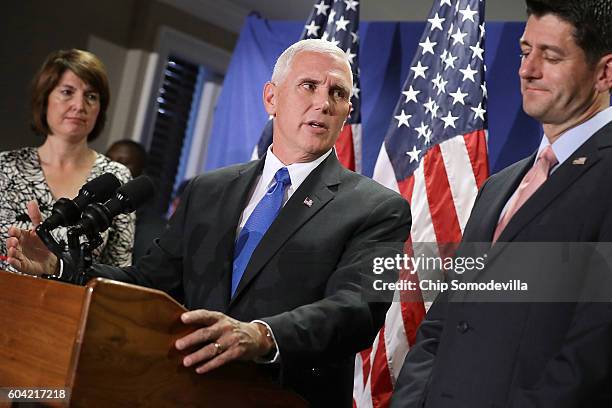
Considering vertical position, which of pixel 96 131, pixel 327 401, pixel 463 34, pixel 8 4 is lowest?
pixel 327 401

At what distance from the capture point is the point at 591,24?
1976 mm

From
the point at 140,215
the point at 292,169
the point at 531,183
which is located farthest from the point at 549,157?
the point at 140,215

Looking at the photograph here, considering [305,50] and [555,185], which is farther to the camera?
[305,50]

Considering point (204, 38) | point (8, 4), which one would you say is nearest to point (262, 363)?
point (8, 4)

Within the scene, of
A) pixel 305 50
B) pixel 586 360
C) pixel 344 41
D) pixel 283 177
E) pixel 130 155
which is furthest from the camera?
pixel 130 155

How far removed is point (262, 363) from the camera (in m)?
1.94

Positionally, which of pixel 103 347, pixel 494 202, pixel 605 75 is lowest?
pixel 103 347

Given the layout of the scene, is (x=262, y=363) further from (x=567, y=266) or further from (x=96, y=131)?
(x=96, y=131)

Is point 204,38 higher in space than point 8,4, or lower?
higher

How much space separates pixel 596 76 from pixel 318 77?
82 cm

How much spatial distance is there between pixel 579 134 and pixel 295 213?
2.43 ft

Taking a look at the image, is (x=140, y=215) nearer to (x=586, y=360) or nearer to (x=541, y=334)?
(x=541, y=334)

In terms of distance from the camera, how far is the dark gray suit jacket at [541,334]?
5.71ft

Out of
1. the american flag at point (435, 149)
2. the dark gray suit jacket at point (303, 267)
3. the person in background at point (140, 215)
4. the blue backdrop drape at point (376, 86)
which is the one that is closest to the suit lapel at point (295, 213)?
the dark gray suit jacket at point (303, 267)
